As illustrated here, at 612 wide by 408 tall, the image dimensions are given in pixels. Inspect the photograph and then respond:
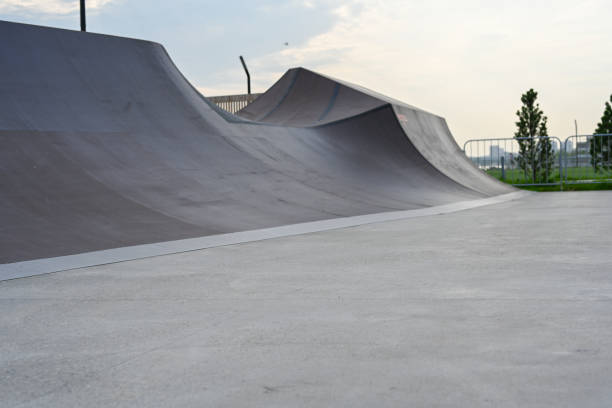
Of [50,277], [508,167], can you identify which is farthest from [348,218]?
[508,167]

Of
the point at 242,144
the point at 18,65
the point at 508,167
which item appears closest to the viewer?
the point at 18,65

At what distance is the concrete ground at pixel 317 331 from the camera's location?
2.24 metres

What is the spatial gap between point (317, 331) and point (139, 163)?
22.0ft

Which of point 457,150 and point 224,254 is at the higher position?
point 457,150

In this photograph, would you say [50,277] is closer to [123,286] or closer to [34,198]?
[123,286]

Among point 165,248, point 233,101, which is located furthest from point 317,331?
point 233,101

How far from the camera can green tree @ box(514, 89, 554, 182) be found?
20.6 m

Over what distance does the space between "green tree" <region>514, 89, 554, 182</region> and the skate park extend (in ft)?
27.1

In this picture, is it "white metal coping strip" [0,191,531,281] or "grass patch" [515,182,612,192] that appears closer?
"white metal coping strip" [0,191,531,281]

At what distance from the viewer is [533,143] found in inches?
828

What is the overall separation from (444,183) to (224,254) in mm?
10955

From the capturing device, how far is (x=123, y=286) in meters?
4.45

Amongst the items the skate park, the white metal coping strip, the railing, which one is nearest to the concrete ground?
the skate park

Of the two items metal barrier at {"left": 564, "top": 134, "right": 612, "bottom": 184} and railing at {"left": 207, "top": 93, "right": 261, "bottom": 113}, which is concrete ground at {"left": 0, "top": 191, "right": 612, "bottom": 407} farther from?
railing at {"left": 207, "top": 93, "right": 261, "bottom": 113}
